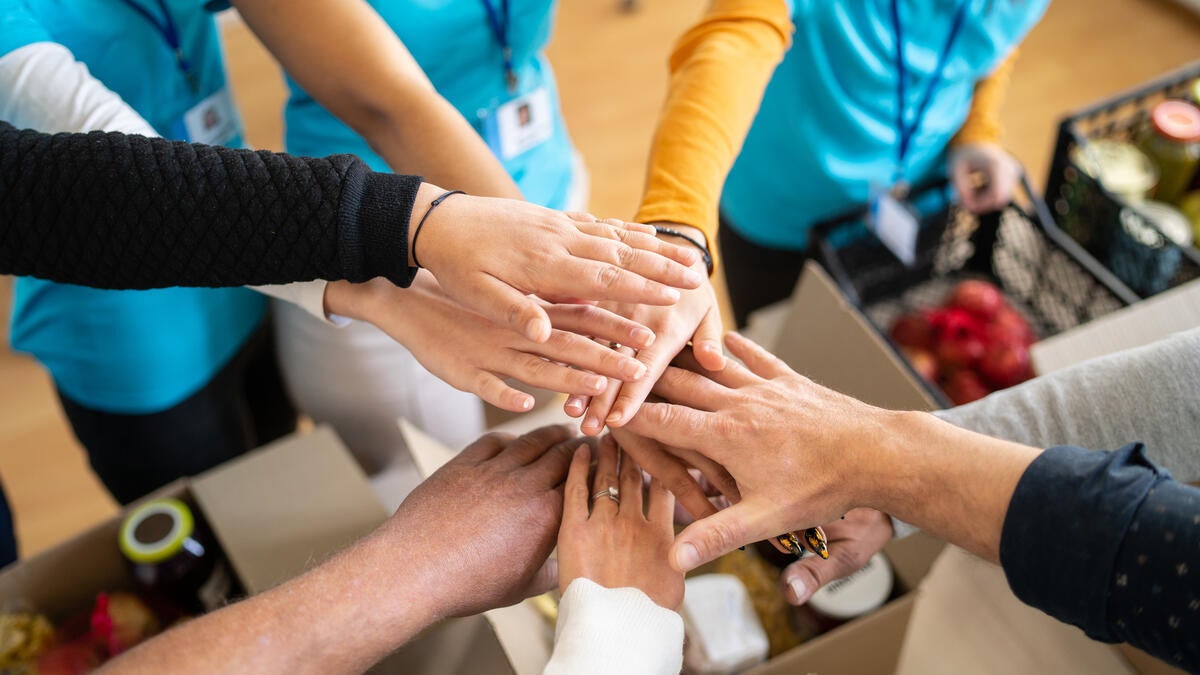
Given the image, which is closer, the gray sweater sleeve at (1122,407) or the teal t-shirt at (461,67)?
the gray sweater sleeve at (1122,407)

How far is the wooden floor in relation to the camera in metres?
2.39

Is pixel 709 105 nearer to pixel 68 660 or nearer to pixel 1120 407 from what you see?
pixel 1120 407

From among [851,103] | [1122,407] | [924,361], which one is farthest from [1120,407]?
[851,103]

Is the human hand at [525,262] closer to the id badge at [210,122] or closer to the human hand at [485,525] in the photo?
the human hand at [485,525]

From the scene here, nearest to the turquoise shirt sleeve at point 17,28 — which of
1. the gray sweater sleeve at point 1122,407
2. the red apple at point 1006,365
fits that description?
the gray sweater sleeve at point 1122,407

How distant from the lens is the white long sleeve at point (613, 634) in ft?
2.51

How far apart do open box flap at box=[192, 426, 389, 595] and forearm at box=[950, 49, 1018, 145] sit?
1118mm

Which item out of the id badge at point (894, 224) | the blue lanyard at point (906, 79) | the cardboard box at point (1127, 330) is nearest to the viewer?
the cardboard box at point (1127, 330)

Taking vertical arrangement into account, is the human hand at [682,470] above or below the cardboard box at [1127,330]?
above

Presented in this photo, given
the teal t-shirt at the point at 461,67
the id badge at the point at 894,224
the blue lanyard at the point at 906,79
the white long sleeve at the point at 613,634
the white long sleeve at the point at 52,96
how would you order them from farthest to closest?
1. the id badge at the point at 894,224
2. the blue lanyard at the point at 906,79
3. the teal t-shirt at the point at 461,67
4. the white long sleeve at the point at 52,96
5. the white long sleeve at the point at 613,634

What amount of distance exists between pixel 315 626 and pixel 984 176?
124 centimetres

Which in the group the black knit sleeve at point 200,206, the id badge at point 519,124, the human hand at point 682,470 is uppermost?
the black knit sleeve at point 200,206

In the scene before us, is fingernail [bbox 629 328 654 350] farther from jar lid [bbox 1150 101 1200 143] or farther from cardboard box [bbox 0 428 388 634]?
jar lid [bbox 1150 101 1200 143]

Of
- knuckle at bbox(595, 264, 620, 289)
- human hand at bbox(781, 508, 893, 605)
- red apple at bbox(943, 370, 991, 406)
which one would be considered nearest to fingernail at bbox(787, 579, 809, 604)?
human hand at bbox(781, 508, 893, 605)
